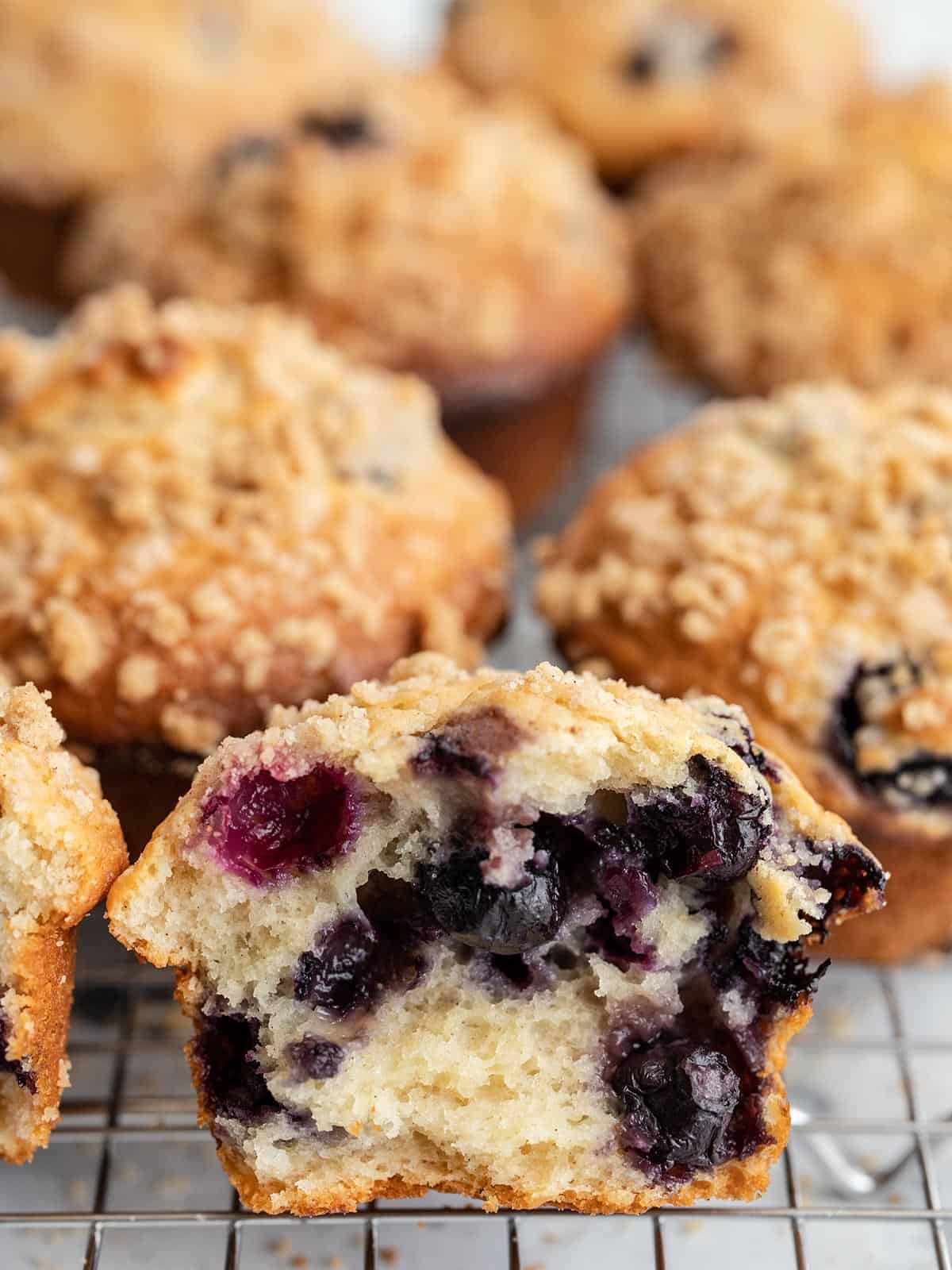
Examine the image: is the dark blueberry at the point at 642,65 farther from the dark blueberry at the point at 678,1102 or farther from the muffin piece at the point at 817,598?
the dark blueberry at the point at 678,1102

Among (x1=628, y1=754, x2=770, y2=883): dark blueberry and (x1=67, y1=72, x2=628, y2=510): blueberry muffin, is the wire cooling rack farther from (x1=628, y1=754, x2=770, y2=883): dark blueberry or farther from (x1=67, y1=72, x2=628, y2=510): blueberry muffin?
(x1=67, y1=72, x2=628, y2=510): blueberry muffin

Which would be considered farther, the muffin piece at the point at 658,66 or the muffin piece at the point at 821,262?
the muffin piece at the point at 658,66

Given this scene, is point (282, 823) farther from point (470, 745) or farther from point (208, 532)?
point (208, 532)

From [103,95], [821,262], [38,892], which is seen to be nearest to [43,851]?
[38,892]

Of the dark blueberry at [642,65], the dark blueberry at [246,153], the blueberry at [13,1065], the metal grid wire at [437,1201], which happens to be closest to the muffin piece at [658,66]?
the dark blueberry at [642,65]

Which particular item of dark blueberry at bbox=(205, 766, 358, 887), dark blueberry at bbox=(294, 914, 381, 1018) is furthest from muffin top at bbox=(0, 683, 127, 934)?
dark blueberry at bbox=(294, 914, 381, 1018)

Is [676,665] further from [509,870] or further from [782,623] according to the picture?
[509,870]
